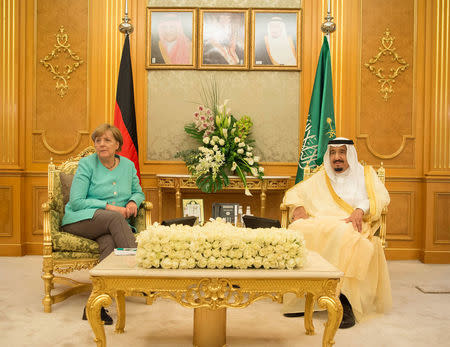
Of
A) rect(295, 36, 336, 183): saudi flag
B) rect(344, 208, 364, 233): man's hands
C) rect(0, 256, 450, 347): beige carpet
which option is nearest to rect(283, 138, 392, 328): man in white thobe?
rect(344, 208, 364, 233): man's hands

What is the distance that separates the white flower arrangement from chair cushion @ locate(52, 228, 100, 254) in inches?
48.8

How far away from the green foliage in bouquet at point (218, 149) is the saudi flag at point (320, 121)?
0.56 meters

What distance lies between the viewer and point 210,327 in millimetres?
2428

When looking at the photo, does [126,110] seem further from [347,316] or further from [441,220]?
[441,220]

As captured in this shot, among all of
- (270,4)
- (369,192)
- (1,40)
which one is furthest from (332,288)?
(1,40)

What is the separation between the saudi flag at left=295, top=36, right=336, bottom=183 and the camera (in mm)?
4594

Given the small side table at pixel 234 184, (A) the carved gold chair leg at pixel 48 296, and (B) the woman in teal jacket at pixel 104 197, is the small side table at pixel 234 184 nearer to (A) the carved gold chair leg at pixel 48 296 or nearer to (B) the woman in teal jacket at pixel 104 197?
(B) the woman in teal jacket at pixel 104 197

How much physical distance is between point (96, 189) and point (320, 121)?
2580 mm

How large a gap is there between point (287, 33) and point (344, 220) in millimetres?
2850

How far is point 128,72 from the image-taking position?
15.9 ft

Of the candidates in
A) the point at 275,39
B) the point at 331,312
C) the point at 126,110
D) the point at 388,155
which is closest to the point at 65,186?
the point at 126,110

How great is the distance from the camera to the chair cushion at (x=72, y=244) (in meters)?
3.20

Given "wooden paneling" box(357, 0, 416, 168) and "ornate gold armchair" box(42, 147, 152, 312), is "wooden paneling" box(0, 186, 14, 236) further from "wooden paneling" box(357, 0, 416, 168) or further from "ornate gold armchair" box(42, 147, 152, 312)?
"wooden paneling" box(357, 0, 416, 168)

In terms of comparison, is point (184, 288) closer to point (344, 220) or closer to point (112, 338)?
point (112, 338)
